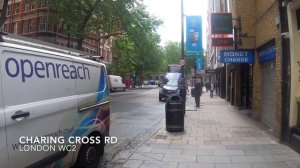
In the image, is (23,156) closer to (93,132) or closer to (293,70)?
(93,132)

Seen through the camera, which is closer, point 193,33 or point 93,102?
point 93,102

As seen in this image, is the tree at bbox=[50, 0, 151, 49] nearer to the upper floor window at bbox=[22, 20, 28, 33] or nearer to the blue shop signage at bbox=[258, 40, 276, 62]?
the upper floor window at bbox=[22, 20, 28, 33]

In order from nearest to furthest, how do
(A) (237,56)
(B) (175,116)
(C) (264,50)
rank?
(B) (175,116)
(C) (264,50)
(A) (237,56)

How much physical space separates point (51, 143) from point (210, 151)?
15.0 feet

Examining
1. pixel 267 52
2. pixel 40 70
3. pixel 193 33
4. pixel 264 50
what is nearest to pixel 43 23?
pixel 193 33

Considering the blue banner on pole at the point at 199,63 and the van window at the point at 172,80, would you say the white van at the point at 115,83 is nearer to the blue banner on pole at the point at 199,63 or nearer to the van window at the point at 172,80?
the blue banner on pole at the point at 199,63

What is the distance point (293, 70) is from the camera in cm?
929

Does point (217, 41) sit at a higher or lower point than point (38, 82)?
higher

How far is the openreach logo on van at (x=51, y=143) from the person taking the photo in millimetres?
4887

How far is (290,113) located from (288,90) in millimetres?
537

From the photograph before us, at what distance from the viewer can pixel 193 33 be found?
19969 mm

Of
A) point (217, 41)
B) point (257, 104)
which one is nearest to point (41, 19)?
point (217, 41)

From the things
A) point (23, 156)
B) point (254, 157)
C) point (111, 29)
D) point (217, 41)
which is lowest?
point (254, 157)

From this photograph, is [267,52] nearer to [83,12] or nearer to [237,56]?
[237,56]
